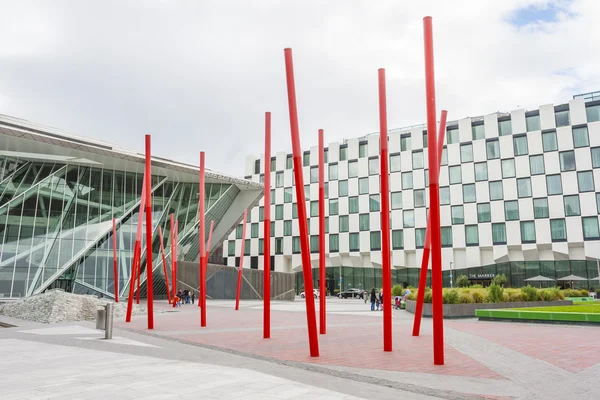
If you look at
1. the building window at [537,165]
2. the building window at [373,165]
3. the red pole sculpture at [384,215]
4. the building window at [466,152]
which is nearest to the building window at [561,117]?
the building window at [537,165]

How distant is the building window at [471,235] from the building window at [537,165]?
976 centimetres

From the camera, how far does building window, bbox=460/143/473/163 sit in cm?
6366

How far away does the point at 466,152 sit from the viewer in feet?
210

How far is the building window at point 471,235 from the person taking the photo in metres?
61.7

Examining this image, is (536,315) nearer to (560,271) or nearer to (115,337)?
(115,337)

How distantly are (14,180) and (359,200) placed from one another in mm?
47563

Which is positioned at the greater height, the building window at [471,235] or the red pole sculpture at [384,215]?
the building window at [471,235]

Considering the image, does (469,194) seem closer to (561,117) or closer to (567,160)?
(567,160)

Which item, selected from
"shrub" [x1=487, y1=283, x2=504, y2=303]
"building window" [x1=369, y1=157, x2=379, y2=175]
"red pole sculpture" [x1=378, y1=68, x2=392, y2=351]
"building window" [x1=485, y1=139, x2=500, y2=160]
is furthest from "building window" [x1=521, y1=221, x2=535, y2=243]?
"red pole sculpture" [x1=378, y1=68, x2=392, y2=351]

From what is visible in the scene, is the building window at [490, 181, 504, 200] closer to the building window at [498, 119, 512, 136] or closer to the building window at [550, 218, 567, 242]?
the building window at [498, 119, 512, 136]

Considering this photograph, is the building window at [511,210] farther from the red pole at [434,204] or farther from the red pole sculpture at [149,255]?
the red pole at [434,204]

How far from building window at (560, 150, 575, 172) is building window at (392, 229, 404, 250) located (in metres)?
A: 21.3

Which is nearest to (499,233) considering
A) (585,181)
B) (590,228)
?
(590,228)

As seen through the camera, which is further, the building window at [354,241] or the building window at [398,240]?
the building window at [354,241]
